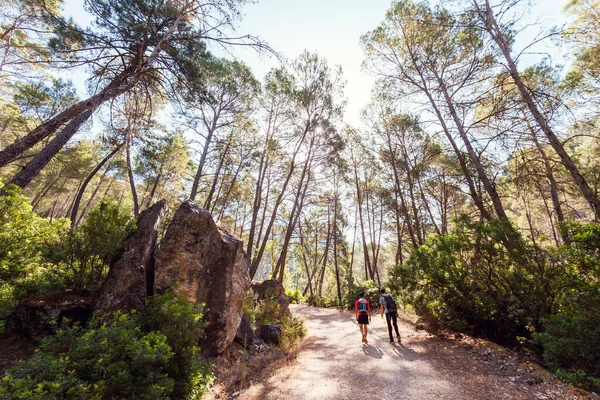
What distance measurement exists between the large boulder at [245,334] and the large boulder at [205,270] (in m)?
0.90

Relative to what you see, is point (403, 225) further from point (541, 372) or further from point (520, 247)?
point (541, 372)

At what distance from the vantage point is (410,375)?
4.99 metres

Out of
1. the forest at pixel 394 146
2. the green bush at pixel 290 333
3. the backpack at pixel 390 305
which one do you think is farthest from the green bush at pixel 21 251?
the backpack at pixel 390 305

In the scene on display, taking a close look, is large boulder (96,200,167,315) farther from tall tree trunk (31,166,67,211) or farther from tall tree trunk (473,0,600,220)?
tall tree trunk (31,166,67,211)

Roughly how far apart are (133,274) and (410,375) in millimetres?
5899

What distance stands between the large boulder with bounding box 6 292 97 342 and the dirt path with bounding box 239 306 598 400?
10.8 ft

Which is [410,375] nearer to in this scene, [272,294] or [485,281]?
[485,281]

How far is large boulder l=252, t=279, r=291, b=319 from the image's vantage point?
1138 centimetres

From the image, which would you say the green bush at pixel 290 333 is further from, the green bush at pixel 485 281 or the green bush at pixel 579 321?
the green bush at pixel 579 321

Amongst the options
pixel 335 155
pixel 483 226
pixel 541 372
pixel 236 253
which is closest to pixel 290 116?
pixel 335 155

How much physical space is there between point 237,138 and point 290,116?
356 cm

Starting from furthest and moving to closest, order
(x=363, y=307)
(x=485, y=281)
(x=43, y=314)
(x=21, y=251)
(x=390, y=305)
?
1. (x=363, y=307)
2. (x=390, y=305)
3. (x=485, y=281)
4. (x=21, y=251)
5. (x=43, y=314)

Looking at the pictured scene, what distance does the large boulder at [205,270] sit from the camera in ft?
17.4

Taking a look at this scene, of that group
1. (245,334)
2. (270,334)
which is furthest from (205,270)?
(270,334)
